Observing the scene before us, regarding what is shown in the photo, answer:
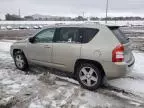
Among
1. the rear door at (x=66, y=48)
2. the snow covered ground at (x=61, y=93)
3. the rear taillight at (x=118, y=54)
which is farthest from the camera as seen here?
the rear door at (x=66, y=48)

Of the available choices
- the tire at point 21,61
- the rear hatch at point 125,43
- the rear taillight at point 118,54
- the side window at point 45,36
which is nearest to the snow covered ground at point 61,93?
the tire at point 21,61

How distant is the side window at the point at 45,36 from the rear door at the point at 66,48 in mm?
226

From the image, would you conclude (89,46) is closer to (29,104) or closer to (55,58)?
(55,58)

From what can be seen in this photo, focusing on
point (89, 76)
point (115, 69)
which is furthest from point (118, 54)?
point (89, 76)

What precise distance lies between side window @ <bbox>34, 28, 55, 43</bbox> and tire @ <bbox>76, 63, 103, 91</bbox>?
1530mm

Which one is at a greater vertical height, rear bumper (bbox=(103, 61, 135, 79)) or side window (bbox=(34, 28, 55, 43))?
side window (bbox=(34, 28, 55, 43))

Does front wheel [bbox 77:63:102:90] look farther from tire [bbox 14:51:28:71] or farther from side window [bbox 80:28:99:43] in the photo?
tire [bbox 14:51:28:71]

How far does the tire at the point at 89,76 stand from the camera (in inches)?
271

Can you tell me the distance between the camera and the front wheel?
6.87 m

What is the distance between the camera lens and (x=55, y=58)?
25.8 ft

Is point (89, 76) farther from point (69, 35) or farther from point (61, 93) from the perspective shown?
point (69, 35)

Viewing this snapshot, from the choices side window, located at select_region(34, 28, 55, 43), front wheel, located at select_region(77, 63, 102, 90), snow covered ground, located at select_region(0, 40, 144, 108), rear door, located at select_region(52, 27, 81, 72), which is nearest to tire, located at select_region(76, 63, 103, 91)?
front wheel, located at select_region(77, 63, 102, 90)

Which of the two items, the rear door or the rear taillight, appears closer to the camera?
the rear taillight

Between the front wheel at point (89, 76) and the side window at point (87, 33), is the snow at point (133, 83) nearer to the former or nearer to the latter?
the front wheel at point (89, 76)
